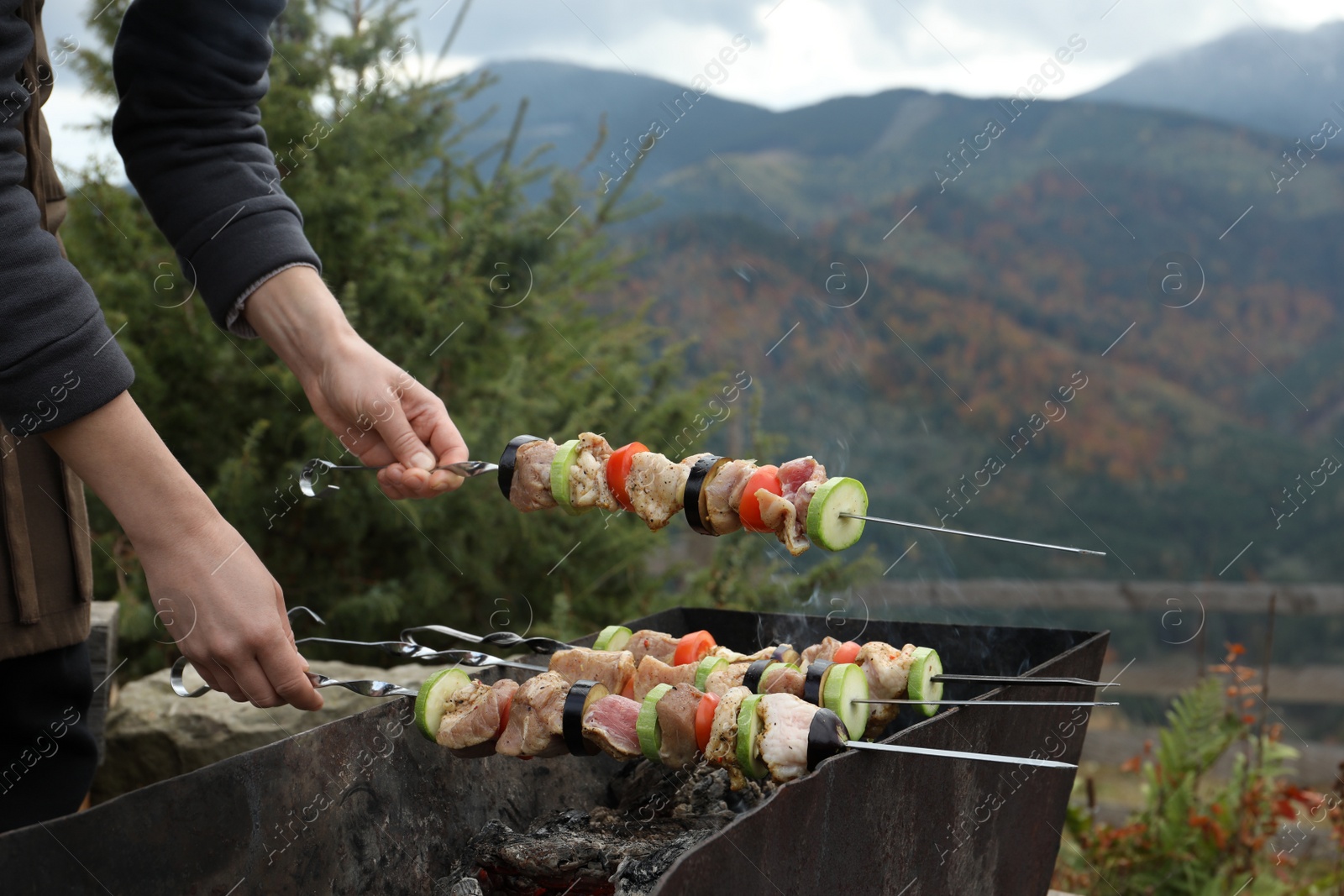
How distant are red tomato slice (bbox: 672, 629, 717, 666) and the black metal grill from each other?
451 millimetres

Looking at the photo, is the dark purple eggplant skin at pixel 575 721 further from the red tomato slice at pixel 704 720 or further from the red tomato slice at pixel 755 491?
the red tomato slice at pixel 755 491

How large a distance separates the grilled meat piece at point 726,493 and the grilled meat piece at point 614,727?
0.43 metres

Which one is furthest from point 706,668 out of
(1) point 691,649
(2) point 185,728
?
(2) point 185,728

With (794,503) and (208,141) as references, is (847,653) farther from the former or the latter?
(208,141)

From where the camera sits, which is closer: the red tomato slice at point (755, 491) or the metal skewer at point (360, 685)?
the metal skewer at point (360, 685)

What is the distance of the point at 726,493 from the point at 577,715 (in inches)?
21.6

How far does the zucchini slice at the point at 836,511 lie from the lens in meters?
1.98

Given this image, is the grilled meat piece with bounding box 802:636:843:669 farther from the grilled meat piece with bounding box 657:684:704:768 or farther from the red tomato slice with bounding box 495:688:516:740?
the red tomato slice with bounding box 495:688:516:740

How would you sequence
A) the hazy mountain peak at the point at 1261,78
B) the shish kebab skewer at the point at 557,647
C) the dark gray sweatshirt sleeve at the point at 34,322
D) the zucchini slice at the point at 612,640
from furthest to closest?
the hazy mountain peak at the point at 1261,78, the zucchini slice at the point at 612,640, the shish kebab skewer at the point at 557,647, the dark gray sweatshirt sleeve at the point at 34,322

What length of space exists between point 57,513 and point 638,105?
9.12 m

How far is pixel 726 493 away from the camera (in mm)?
2156

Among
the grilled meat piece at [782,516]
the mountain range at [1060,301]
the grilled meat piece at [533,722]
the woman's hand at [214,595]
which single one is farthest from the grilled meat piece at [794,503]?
the mountain range at [1060,301]

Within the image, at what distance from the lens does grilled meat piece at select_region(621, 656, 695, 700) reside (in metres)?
2.24

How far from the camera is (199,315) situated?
454 cm
